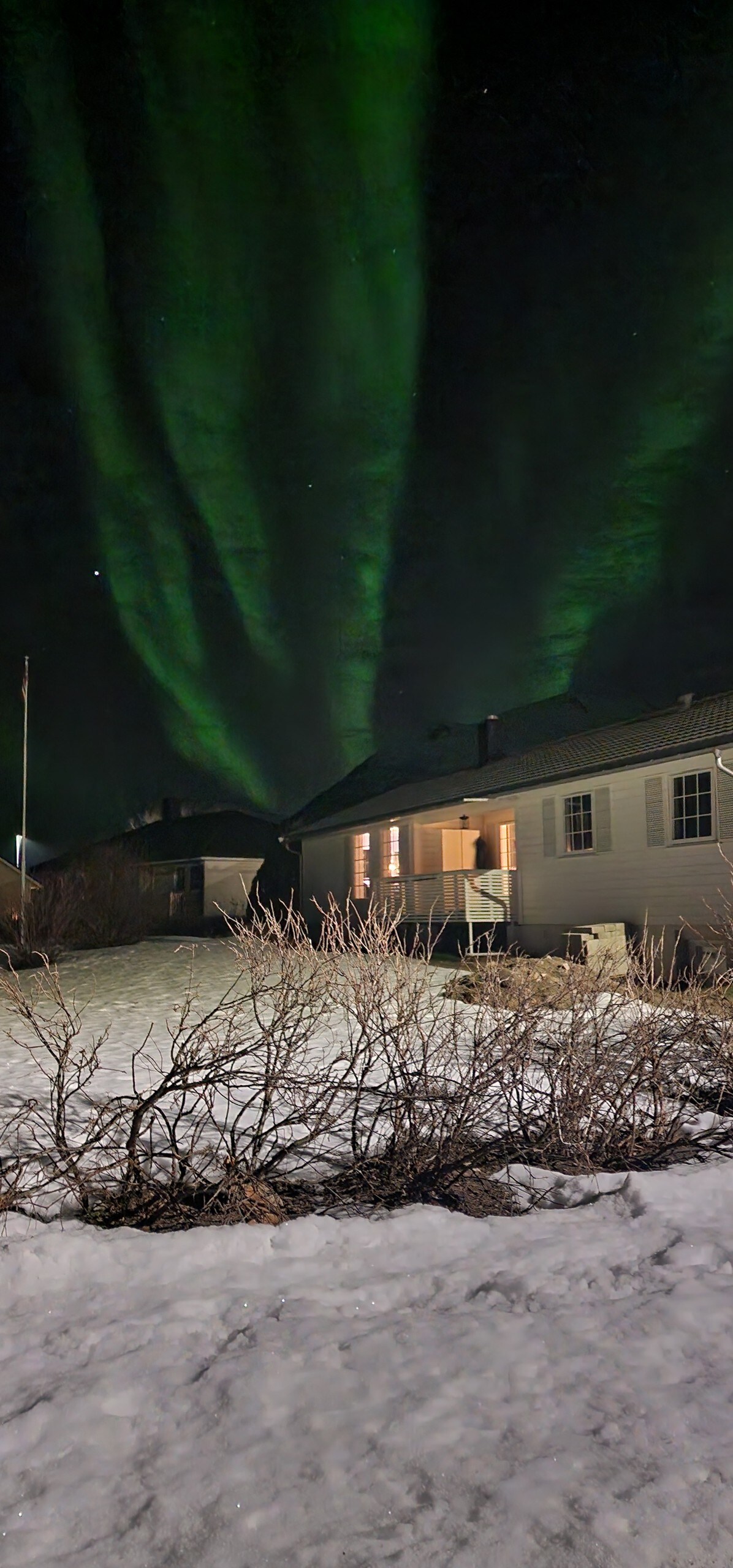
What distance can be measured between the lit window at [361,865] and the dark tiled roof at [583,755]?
1586 millimetres

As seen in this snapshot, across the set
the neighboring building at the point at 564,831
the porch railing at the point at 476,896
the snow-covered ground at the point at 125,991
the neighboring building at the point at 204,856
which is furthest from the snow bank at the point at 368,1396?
the neighboring building at the point at 204,856

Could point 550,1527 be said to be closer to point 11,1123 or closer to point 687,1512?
point 687,1512

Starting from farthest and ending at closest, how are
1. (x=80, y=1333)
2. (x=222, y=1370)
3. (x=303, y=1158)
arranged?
1. (x=303, y=1158)
2. (x=80, y=1333)
3. (x=222, y=1370)

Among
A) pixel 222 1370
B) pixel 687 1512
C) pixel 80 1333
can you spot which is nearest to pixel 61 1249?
pixel 80 1333

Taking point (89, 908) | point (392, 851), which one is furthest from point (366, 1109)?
point (392, 851)

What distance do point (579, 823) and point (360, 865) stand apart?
1074 cm

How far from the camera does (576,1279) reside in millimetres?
4062

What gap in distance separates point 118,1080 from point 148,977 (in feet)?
22.0

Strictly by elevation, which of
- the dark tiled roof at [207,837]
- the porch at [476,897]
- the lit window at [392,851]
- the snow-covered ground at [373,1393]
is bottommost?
the snow-covered ground at [373,1393]

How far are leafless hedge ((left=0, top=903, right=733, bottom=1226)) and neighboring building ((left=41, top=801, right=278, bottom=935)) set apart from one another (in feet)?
86.4

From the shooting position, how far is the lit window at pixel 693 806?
15.5 meters

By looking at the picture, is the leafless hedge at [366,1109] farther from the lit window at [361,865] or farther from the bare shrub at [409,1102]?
the lit window at [361,865]

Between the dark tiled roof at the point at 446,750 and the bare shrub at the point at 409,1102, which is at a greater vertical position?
the dark tiled roof at the point at 446,750

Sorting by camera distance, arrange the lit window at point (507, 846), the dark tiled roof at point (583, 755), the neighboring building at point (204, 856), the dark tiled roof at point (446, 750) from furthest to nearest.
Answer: the neighboring building at point (204, 856), the dark tiled roof at point (446, 750), the lit window at point (507, 846), the dark tiled roof at point (583, 755)
